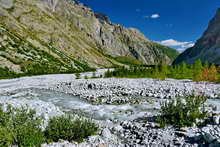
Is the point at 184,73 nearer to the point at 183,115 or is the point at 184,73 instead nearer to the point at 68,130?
the point at 183,115

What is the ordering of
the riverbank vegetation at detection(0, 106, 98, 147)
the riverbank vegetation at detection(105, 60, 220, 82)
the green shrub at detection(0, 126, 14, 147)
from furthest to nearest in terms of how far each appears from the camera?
Result: the riverbank vegetation at detection(105, 60, 220, 82) < the riverbank vegetation at detection(0, 106, 98, 147) < the green shrub at detection(0, 126, 14, 147)

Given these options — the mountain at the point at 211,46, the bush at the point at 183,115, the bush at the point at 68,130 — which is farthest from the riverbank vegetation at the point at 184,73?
the mountain at the point at 211,46

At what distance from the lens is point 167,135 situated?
7859 millimetres

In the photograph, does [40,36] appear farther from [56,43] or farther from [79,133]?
[79,133]

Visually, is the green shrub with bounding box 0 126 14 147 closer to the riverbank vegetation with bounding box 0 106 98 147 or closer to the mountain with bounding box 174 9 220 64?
the riverbank vegetation with bounding box 0 106 98 147

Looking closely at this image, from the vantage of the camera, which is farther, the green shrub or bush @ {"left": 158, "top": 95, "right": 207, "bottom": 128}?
bush @ {"left": 158, "top": 95, "right": 207, "bottom": 128}

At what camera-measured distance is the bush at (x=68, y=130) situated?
7742 mm

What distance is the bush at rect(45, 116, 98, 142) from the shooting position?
25.4 ft

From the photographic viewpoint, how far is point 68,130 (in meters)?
7.93

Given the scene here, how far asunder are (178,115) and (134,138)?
241cm

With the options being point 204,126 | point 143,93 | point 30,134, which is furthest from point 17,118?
point 143,93

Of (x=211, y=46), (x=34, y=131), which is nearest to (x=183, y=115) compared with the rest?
(x=34, y=131)

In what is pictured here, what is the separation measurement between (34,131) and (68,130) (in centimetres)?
132

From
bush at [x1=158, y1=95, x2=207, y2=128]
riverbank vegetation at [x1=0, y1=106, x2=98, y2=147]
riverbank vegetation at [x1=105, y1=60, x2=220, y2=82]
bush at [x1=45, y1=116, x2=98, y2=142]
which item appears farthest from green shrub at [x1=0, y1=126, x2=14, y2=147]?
riverbank vegetation at [x1=105, y1=60, x2=220, y2=82]
